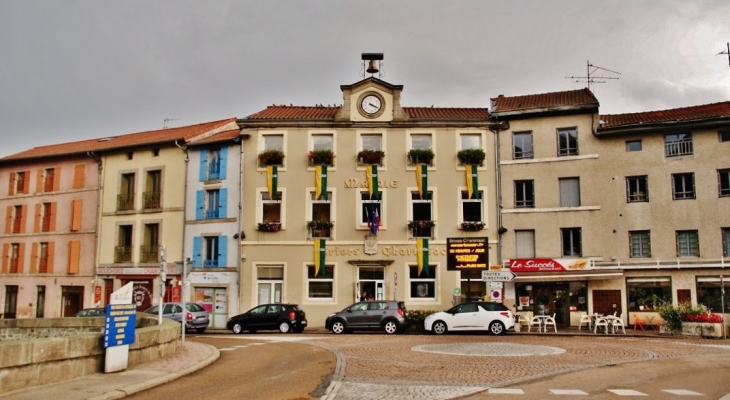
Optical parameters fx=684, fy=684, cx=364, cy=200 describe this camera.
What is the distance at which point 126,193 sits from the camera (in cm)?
4000

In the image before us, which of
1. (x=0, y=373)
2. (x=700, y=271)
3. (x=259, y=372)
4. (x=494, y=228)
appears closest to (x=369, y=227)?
(x=494, y=228)

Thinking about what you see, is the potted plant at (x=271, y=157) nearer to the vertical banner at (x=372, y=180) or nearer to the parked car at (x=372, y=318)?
the vertical banner at (x=372, y=180)

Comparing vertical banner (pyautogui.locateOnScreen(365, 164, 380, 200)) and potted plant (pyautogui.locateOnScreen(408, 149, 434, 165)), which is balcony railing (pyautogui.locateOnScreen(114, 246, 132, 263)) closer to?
vertical banner (pyautogui.locateOnScreen(365, 164, 380, 200))

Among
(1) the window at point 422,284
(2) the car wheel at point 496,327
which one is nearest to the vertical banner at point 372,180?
(1) the window at point 422,284

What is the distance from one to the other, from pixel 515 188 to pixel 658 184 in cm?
671

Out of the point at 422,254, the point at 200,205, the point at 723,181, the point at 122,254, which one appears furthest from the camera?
the point at 122,254

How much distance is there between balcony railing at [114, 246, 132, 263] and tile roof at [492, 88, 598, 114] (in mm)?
21722

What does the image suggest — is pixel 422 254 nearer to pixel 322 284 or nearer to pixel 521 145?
pixel 322 284

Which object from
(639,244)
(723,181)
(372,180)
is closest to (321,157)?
(372,180)

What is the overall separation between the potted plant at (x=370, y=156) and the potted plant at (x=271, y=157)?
161 inches

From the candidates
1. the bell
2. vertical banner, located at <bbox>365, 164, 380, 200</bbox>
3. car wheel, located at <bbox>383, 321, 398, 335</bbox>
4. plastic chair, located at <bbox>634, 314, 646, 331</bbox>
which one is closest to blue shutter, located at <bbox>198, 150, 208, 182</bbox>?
vertical banner, located at <bbox>365, 164, 380, 200</bbox>

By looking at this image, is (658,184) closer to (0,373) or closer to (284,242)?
(284,242)

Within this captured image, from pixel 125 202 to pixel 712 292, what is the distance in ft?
102

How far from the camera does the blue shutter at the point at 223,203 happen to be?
1437 inches
